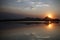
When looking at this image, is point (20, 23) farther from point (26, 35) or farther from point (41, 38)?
point (41, 38)

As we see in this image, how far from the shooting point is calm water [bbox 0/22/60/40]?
1563 mm

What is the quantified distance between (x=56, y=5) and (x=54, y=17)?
0.16 metres

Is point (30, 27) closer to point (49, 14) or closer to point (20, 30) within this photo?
point (20, 30)

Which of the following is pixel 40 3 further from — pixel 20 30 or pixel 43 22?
pixel 20 30

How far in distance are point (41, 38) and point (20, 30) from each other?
294 millimetres

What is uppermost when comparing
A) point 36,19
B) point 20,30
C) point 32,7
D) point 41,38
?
point 32,7

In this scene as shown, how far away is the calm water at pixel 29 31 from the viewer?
1.56m

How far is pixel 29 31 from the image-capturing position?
1.63 meters

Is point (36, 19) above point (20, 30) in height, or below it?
above

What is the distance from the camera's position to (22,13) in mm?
1603

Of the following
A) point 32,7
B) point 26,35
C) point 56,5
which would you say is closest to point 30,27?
point 26,35

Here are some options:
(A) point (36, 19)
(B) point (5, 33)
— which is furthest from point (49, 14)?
(B) point (5, 33)

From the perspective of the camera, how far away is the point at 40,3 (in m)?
1.63

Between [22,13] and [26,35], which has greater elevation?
[22,13]
